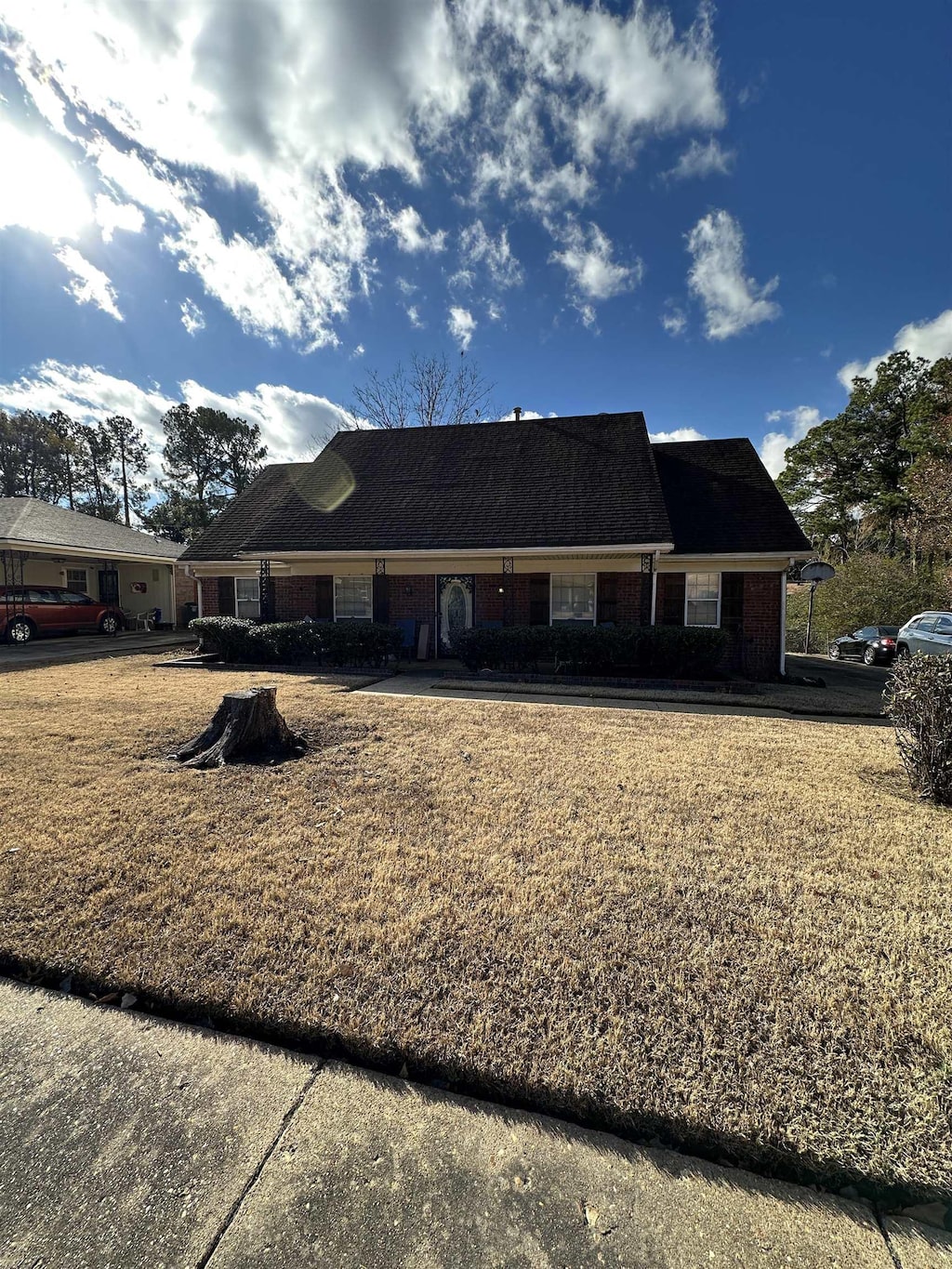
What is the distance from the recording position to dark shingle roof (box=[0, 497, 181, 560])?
670 inches

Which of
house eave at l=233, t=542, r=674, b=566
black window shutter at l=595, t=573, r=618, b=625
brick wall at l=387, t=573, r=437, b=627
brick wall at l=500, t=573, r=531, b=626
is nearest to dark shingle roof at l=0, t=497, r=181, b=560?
house eave at l=233, t=542, r=674, b=566

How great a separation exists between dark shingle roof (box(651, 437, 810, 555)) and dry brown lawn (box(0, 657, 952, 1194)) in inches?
309

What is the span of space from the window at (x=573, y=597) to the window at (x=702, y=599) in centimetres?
231

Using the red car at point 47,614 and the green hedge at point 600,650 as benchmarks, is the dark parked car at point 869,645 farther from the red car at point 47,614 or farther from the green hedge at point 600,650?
the red car at point 47,614

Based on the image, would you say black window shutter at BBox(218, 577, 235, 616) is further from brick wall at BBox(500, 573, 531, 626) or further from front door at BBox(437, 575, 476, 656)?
brick wall at BBox(500, 573, 531, 626)

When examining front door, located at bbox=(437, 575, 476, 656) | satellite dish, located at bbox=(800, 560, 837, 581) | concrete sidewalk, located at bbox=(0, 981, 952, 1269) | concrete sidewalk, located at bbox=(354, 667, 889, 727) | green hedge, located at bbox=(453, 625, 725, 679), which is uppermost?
→ satellite dish, located at bbox=(800, 560, 837, 581)

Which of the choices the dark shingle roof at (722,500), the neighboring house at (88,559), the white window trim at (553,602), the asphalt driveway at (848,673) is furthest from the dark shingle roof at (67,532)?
the asphalt driveway at (848,673)

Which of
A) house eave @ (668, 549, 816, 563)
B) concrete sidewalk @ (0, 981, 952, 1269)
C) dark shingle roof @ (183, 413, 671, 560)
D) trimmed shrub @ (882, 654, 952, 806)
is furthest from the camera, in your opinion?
dark shingle roof @ (183, 413, 671, 560)

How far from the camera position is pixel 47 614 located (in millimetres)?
16375

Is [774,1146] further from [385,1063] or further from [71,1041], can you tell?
[71,1041]

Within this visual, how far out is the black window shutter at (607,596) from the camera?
12062mm

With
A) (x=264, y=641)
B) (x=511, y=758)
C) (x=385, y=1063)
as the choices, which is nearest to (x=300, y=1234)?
(x=385, y=1063)

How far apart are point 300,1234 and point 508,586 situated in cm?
1114

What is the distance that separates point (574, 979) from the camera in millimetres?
2271
